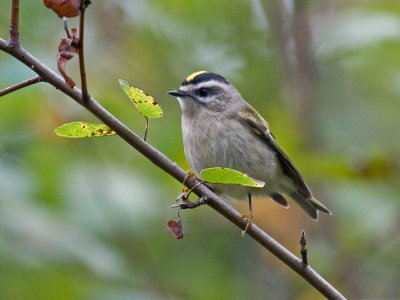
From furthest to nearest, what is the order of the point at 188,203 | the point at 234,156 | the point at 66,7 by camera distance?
the point at 234,156 < the point at 188,203 < the point at 66,7

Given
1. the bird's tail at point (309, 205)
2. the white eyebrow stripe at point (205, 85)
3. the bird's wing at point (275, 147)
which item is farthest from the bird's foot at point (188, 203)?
the bird's tail at point (309, 205)

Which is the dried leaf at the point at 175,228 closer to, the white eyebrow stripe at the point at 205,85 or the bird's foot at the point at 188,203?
the bird's foot at the point at 188,203

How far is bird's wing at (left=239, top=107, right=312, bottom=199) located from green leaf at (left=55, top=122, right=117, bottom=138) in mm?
2038

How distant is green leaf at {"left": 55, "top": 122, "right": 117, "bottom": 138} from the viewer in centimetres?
214

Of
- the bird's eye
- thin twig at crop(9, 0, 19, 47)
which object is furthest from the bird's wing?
thin twig at crop(9, 0, 19, 47)

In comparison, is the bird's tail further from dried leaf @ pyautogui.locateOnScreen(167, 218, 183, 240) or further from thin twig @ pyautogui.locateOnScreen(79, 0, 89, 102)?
thin twig @ pyautogui.locateOnScreen(79, 0, 89, 102)

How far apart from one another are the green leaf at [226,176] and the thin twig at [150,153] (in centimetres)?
7

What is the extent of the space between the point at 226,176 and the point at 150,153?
0.26 metres

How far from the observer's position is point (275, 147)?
4.16 metres

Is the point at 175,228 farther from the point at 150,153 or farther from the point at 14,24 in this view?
the point at 14,24

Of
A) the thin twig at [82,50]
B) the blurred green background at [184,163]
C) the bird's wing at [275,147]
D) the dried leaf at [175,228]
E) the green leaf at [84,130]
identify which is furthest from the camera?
the bird's wing at [275,147]

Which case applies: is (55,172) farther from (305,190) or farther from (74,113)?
(305,190)

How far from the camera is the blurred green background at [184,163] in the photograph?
3965 millimetres

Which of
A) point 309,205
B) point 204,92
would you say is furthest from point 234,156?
point 309,205
